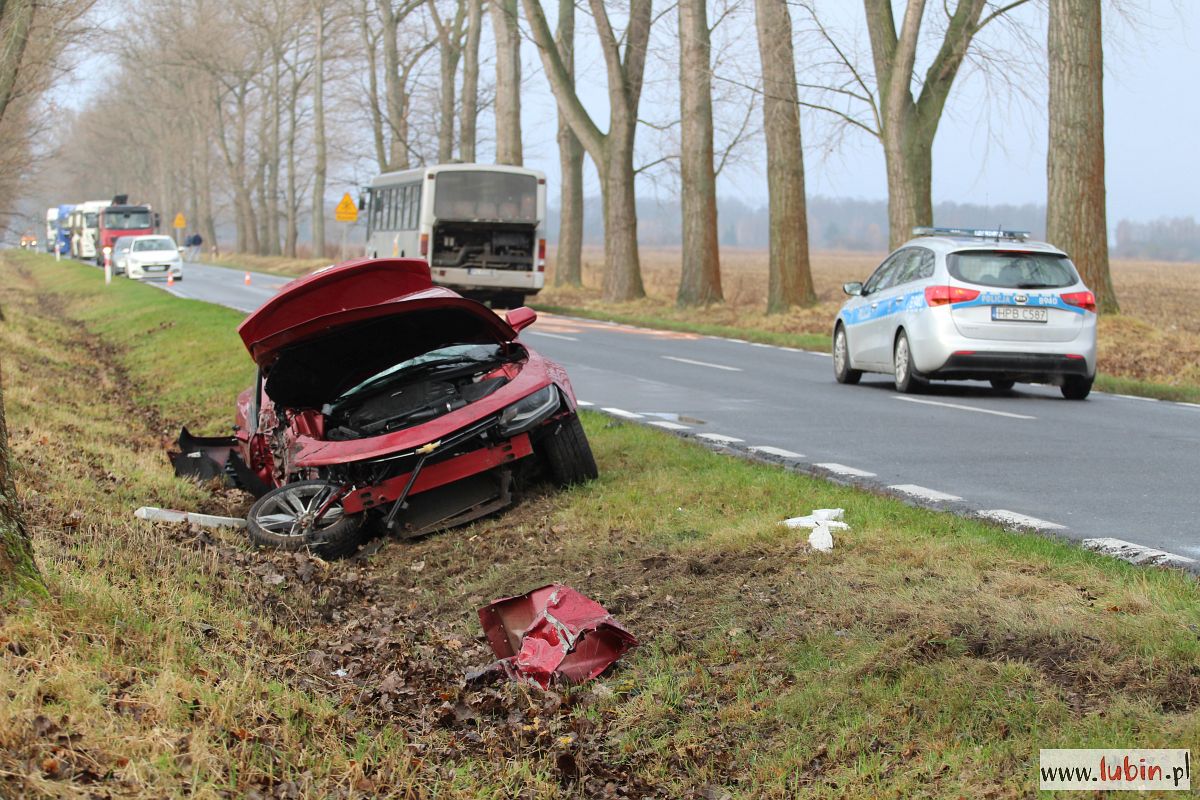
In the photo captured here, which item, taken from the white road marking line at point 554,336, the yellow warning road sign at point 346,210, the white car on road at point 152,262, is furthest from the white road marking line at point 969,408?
the white car on road at point 152,262

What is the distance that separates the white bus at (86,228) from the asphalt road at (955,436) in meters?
53.5

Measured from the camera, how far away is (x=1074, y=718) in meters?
4.38

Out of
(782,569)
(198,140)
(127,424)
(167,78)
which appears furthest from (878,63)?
(198,140)

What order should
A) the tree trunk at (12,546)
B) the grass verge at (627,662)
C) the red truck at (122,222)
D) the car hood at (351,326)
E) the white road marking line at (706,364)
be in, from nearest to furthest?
1. the grass verge at (627,662)
2. the tree trunk at (12,546)
3. the car hood at (351,326)
4. the white road marking line at (706,364)
5. the red truck at (122,222)

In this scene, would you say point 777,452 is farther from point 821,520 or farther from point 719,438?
point 821,520

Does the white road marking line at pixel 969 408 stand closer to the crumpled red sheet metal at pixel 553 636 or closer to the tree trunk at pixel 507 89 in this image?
the crumpled red sheet metal at pixel 553 636

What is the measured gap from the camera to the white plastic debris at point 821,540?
22.2ft

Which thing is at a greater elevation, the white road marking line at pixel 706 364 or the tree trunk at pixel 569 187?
the tree trunk at pixel 569 187

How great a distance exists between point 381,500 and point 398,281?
132 centimetres

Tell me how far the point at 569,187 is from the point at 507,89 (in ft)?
18.4

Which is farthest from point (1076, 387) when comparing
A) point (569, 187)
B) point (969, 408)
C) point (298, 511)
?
point (569, 187)

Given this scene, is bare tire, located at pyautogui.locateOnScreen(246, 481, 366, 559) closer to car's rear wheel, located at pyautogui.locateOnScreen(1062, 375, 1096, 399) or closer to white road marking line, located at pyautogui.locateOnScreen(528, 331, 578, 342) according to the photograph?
car's rear wheel, located at pyautogui.locateOnScreen(1062, 375, 1096, 399)

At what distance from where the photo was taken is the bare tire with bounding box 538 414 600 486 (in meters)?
9.12

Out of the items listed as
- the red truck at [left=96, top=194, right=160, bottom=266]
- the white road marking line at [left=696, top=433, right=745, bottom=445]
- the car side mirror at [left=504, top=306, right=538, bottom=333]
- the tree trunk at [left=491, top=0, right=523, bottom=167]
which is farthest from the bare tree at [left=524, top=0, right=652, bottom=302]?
the red truck at [left=96, top=194, right=160, bottom=266]
